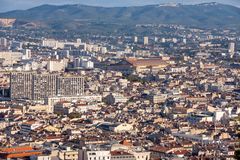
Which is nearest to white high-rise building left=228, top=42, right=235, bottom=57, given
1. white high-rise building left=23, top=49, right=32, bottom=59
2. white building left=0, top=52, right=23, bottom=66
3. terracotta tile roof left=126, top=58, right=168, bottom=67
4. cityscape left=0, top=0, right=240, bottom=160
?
cityscape left=0, top=0, right=240, bottom=160

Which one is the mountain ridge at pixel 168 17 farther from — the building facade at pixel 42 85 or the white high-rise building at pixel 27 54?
the building facade at pixel 42 85

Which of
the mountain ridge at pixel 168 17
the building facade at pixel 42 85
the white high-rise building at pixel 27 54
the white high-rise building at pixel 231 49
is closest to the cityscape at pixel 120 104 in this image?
the building facade at pixel 42 85

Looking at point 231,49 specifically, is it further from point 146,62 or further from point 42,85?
point 42,85

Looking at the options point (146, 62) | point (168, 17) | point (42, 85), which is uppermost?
point (42, 85)

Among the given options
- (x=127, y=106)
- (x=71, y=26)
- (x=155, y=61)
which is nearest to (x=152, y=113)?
(x=127, y=106)

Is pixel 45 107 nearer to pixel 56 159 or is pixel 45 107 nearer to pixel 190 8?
pixel 56 159

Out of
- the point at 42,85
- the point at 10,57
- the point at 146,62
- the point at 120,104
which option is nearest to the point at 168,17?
the point at 10,57

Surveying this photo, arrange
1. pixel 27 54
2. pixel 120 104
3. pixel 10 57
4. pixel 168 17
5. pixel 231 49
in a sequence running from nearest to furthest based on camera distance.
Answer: pixel 120 104 → pixel 10 57 → pixel 27 54 → pixel 231 49 → pixel 168 17

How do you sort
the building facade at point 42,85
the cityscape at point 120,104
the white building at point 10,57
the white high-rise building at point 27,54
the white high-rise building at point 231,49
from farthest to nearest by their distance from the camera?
the white high-rise building at point 231,49 → the white high-rise building at point 27,54 → the white building at point 10,57 → the building facade at point 42,85 → the cityscape at point 120,104

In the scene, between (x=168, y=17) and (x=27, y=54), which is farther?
(x=168, y=17)

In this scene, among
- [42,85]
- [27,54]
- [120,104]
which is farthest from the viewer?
[27,54]

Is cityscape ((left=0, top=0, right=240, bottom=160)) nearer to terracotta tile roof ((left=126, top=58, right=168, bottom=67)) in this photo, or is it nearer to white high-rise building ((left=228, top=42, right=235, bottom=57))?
terracotta tile roof ((left=126, top=58, right=168, bottom=67))
